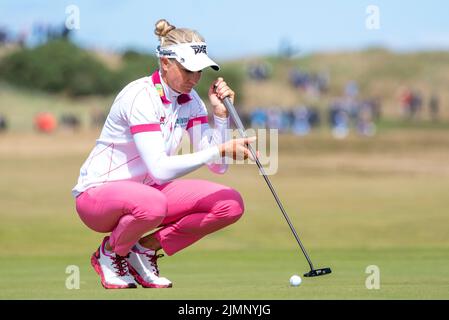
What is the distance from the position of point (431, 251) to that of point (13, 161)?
76.8 feet

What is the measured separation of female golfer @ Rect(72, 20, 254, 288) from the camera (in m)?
7.46

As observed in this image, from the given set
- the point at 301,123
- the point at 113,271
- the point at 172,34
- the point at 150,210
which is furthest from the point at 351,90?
the point at 150,210

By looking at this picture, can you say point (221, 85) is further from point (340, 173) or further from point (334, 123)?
point (334, 123)

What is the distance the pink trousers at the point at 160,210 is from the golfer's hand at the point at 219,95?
0.55m

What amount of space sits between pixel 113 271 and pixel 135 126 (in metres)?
1.20

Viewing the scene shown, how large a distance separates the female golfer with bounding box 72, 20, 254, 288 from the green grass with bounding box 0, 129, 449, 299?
0.37 metres

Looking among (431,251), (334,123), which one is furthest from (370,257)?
(334,123)

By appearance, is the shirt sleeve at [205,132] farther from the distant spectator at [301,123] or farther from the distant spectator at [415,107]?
the distant spectator at [415,107]

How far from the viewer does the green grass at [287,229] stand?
313 inches

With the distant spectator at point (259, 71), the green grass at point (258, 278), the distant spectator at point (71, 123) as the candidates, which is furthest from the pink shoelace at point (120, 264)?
the distant spectator at point (259, 71)

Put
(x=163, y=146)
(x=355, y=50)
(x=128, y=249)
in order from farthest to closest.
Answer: (x=355, y=50), (x=128, y=249), (x=163, y=146)

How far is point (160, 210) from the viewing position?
7652mm
